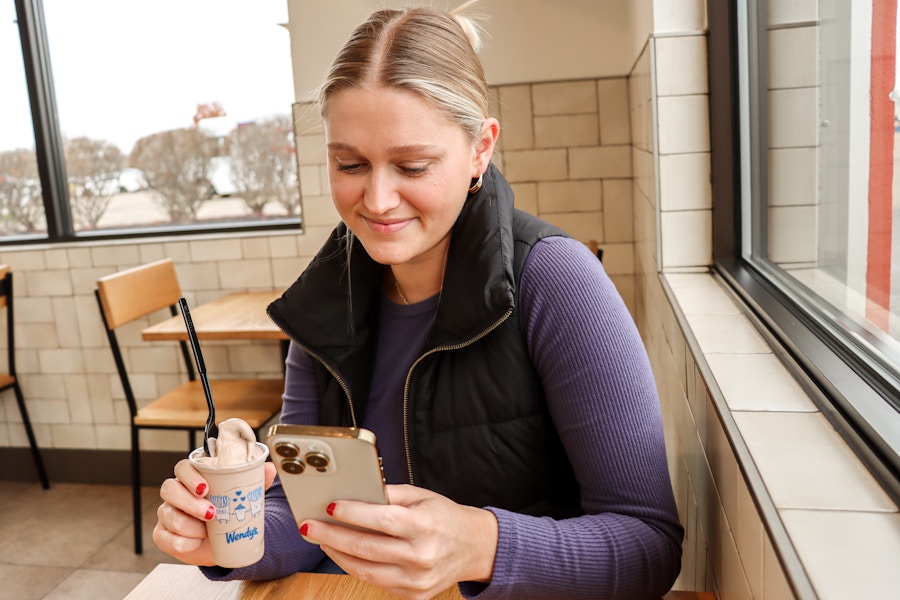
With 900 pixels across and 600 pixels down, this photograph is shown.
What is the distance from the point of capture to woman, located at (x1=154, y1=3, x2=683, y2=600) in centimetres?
103

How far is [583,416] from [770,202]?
0.87 m

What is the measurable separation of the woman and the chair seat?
1.63 metres

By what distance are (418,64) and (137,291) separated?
2329 mm

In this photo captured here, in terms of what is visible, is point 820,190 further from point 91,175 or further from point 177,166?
point 91,175

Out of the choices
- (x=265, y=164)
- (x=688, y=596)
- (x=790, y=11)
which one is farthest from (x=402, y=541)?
(x=265, y=164)

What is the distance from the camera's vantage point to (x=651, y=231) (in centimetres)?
221

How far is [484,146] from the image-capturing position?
1312 mm

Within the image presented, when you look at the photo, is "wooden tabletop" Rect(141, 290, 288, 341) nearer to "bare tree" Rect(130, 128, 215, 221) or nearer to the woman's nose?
"bare tree" Rect(130, 128, 215, 221)

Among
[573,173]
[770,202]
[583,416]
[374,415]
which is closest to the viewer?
[583,416]

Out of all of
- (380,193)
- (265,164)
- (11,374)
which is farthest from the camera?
(11,374)

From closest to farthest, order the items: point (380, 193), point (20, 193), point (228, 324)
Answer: point (380, 193) → point (228, 324) → point (20, 193)

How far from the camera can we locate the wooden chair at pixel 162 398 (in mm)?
2994

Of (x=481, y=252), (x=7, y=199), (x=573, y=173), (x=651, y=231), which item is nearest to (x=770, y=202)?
(x=651, y=231)

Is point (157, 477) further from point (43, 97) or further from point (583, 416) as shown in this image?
point (583, 416)
